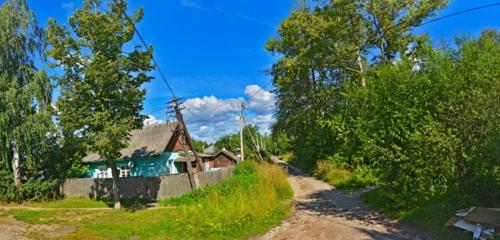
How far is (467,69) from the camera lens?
10.9 meters

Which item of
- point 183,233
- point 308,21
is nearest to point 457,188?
point 183,233

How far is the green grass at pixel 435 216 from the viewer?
907 centimetres

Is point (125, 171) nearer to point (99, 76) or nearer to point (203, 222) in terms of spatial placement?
point (99, 76)

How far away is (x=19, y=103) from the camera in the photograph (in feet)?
A: 74.0

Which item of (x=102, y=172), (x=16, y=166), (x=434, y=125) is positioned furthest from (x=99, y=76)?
(x=102, y=172)

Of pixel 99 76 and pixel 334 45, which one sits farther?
pixel 334 45

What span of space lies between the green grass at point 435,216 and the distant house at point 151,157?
2072 cm

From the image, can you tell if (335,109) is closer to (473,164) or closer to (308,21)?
→ (308,21)

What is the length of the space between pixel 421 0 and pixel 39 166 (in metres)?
24.2

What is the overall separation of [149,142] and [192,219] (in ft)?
64.9

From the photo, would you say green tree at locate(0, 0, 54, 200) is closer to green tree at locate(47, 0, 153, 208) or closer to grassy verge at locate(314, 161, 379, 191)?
green tree at locate(47, 0, 153, 208)

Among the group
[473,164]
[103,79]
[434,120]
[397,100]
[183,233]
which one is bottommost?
[183,233]

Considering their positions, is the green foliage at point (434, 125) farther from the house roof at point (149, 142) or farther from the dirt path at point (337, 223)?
the house roof at point (149, 142)

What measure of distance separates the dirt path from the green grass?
308 millimetres
